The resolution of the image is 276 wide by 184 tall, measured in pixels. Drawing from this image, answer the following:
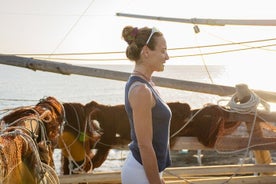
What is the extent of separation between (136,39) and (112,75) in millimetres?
3806

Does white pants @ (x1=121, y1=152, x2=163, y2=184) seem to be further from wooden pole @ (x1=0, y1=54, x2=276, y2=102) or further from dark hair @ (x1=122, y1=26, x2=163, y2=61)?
wooden pole @ (x1=0, y1=54, x2=276, y2=102)

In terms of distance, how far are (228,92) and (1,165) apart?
4.24m

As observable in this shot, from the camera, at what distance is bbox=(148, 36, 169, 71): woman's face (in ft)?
8.63

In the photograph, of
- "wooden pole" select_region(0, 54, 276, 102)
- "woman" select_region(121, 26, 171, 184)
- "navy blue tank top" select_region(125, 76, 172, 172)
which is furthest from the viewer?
"wooden pole" select_region(0, 54, 276, 102)

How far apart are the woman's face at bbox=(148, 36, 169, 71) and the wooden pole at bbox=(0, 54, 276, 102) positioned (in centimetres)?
344

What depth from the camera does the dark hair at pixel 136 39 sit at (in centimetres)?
261

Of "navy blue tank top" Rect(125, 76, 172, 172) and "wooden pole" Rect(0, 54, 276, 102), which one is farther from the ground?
"wooden pole" Rect(0, 54, 276, 102)

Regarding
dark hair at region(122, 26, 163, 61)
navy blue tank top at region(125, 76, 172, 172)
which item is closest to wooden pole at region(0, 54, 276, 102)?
navy blue tank top at region(125, 76, 172, 172)

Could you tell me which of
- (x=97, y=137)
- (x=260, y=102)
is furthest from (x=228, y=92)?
(x=97, y=137)

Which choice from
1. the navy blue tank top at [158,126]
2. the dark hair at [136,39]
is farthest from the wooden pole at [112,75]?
the dark hair at [136,39]

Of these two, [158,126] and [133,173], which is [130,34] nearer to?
[158,126]

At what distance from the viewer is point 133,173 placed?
2697 mm

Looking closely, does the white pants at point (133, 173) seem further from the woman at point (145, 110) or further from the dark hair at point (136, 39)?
the dark hair at point (136, 39)

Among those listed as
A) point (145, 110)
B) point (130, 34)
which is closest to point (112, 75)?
point (130, 34)
